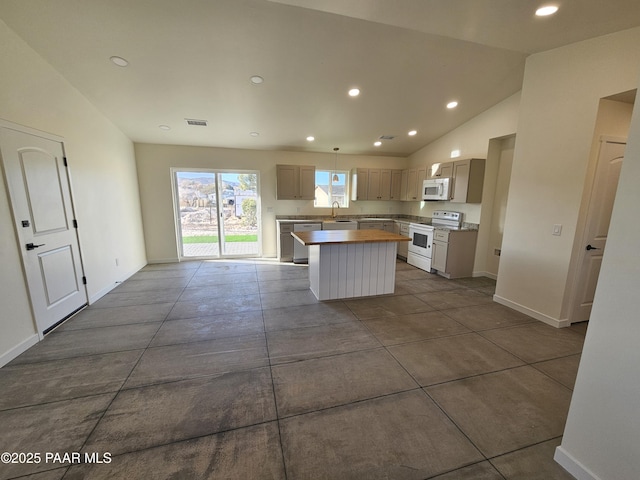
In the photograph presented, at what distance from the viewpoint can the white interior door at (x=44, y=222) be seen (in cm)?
253

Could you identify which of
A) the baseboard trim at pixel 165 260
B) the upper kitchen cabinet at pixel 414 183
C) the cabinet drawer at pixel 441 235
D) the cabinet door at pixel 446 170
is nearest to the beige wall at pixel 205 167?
the baseboard trim at pixel 165 260

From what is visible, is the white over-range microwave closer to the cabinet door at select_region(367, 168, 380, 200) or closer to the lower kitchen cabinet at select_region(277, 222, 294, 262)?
the cabinet door at select_region(367, 168, 380, 200)

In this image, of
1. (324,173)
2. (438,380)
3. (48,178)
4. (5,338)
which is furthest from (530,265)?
(48,178)

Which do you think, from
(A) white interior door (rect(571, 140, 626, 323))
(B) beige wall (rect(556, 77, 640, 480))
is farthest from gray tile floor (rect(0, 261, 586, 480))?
(A) white interior door (rect(571, 140, 626, 323))

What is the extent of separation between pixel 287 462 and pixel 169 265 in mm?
5297

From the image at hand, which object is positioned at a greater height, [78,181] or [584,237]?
[78,181]

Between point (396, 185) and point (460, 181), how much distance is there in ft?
6.71

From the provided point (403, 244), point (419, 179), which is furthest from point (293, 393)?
point (419, 179)

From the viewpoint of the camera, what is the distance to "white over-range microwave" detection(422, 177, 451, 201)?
Result: 16.7 feet

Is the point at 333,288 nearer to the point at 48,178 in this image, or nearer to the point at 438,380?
the point at 438,380

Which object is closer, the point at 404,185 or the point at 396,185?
the point at 404,185

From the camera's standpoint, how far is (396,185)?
6.72m

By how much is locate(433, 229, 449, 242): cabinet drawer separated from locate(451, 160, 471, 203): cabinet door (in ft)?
2.13

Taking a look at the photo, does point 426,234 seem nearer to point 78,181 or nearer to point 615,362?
point 615,362
